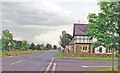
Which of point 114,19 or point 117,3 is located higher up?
point 117,3

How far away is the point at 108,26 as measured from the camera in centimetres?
1133

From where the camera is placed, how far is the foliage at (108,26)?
11.0m

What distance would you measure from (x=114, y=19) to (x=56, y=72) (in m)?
5.58

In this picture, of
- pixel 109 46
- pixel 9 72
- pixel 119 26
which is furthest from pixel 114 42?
pixel 9 72

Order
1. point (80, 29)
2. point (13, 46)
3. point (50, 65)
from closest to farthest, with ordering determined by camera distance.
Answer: point (50, 65), point (80, 29), point (13, 46)

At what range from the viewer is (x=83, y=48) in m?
43.4

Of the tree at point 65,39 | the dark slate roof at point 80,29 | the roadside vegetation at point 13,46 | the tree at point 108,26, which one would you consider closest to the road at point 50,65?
the tree at point 108,26

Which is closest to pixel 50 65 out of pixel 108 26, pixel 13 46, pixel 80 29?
pixel 108 26

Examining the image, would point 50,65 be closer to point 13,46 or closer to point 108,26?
point 108,26

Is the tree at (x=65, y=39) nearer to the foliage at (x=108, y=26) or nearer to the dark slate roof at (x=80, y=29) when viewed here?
the dark slate roof at (x=80, y=29)

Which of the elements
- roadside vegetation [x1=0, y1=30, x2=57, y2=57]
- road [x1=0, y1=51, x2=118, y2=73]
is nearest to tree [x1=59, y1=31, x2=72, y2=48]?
roadside vegetation [x1=0, y1=30, x2=57, y2=57]

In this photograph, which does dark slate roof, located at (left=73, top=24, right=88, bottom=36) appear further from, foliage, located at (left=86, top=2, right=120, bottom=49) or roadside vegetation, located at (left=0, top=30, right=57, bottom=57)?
foliage, located at (left=86, top=2, right=120, bottom=49)

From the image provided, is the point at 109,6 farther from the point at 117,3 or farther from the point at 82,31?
the point at 82,31

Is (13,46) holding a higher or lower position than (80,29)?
lower
